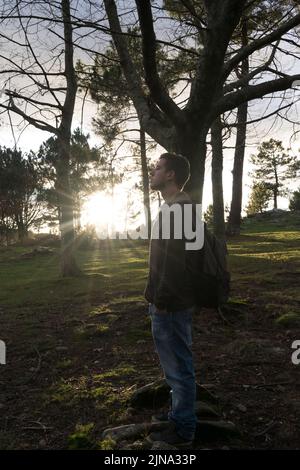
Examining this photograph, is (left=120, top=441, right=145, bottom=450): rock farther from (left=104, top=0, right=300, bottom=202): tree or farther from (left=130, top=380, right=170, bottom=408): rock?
(left=104, top=0, right=300, bottom=202): tree

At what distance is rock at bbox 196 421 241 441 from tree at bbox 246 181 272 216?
5426 centimetres

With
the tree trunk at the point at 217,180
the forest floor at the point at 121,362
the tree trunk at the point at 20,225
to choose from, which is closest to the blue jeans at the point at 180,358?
the forest floor at the point at 121,362

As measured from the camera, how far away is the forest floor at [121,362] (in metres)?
4.06

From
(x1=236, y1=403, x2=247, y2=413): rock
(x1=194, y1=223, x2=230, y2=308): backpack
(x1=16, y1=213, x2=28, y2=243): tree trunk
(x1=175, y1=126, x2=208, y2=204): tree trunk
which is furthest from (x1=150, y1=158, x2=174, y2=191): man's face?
(x1=16, y1=213, x2=28, y2=243): tree trunk

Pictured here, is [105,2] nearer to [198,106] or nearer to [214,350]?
[198,106]

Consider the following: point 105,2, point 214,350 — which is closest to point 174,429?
point 214,350

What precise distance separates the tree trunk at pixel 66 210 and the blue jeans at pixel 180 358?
34.3 ft

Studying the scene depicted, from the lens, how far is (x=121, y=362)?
19.3ft

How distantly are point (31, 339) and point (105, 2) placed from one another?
5.61m

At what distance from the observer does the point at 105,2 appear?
6703 millimetres

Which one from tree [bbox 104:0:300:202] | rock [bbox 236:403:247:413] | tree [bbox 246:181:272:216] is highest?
tree [bbox 246:181:272:216]

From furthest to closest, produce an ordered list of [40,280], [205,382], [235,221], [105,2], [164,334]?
1. [235,221]
2. [40,280]
3. [105,2]
4. [205,382]
5. [164,334]

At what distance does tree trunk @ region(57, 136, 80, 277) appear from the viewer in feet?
45.2

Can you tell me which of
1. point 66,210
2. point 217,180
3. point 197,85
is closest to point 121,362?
point 197,85
